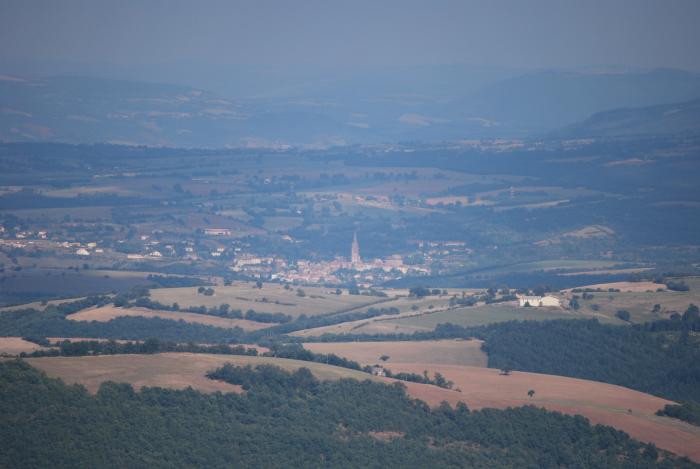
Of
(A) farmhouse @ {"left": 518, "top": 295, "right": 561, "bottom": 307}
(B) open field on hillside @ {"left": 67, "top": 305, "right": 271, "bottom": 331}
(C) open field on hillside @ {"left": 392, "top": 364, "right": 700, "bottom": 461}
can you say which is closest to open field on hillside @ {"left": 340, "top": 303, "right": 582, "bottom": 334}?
(A) farmhouse @ {"left": 518, "top": 295, "right": 561, "bottom": 307}

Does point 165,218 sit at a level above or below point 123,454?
above

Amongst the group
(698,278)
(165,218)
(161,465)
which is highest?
(165,218)

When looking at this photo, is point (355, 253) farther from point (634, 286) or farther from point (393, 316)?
point (393, 316)

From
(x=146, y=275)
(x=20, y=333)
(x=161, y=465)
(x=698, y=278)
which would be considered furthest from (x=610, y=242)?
(x=161, y=465)

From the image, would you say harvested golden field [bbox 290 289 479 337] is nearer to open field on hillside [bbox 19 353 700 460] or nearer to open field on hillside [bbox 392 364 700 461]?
open field on hillside [bbox 392 364 700 461]

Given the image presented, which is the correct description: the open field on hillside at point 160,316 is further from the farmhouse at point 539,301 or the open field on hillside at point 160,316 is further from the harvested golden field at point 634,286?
the harvested golden field at point 634,286

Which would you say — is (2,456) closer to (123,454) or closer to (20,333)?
(123,454)
